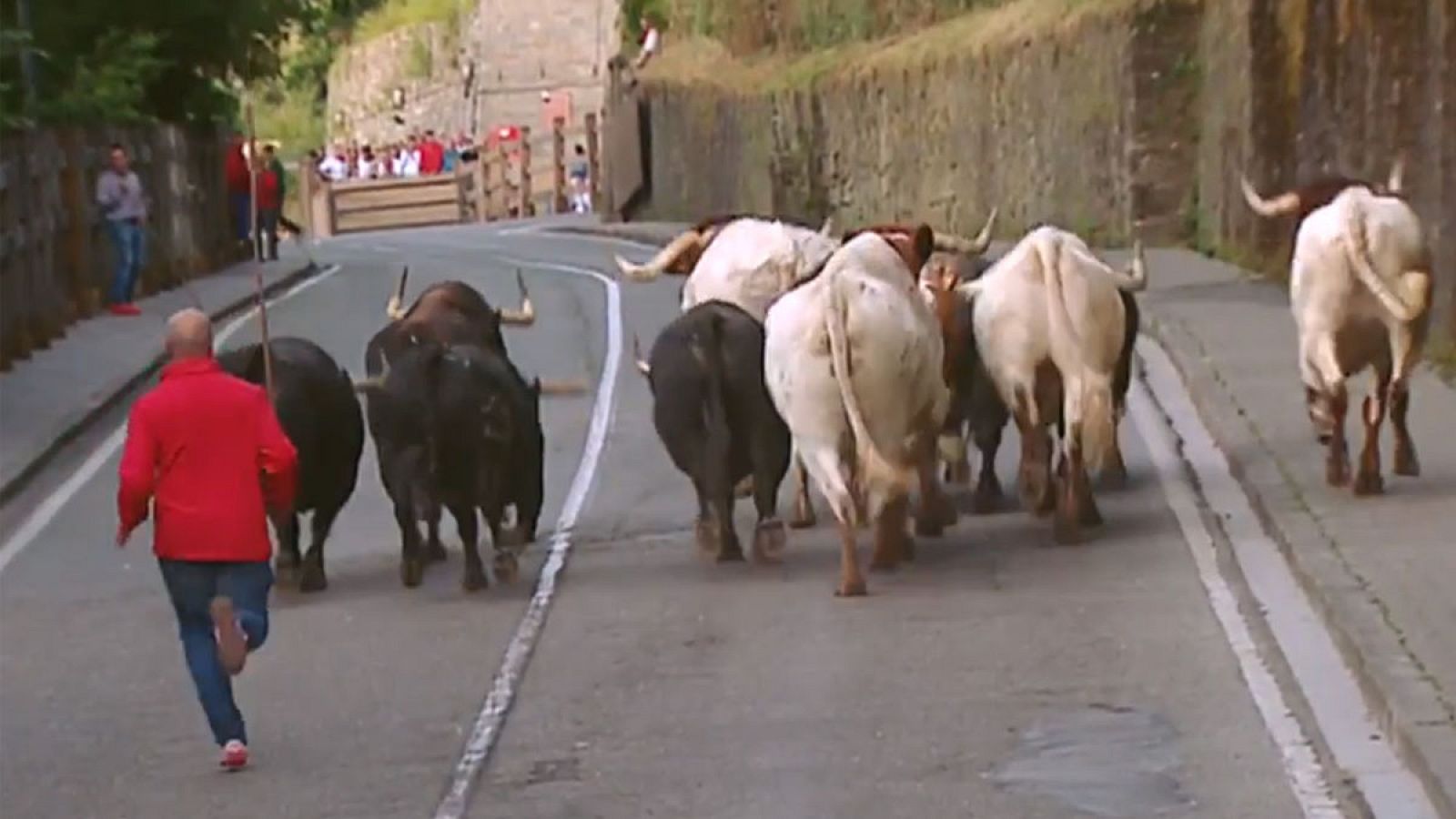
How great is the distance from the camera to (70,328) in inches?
1234

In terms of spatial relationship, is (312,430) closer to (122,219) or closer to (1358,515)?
(1358,515)

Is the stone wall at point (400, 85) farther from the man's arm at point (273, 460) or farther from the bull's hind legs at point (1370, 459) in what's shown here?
the man's arm at point (273, 460)

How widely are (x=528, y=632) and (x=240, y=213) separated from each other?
32435 mm

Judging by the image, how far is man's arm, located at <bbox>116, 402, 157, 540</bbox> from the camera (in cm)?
1042

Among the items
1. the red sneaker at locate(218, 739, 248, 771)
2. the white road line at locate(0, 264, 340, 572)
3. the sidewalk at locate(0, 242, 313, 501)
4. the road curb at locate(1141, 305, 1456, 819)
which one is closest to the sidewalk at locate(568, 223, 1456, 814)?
the road curb at locate(1141, 305, 1456, 819)

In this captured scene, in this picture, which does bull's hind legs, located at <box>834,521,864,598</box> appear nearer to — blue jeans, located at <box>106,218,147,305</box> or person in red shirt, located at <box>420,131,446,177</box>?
blue jeans, located at <box>106,218,147,305</box>

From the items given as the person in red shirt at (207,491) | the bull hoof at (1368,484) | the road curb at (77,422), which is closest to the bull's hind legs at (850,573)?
the bull hoof at (1368,484)

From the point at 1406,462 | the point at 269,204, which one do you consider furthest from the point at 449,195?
the point at 1406,462

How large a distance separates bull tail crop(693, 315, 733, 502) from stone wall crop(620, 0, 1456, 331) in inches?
324

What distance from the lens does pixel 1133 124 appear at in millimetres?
33500

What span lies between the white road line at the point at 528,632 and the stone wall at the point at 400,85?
195ft

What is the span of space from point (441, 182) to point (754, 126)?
83.0 feet

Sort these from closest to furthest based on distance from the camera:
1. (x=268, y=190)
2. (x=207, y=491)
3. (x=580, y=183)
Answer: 1. (x=207, y=491)
2. (x=268, y=190)
3. (x=580, y=183)

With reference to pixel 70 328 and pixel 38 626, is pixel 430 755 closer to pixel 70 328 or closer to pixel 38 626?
pixel 38 626
